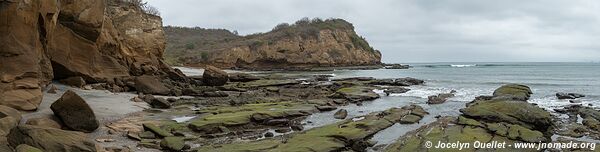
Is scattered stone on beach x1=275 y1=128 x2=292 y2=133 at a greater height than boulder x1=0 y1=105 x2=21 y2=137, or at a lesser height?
lesser

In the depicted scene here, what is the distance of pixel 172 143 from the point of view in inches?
560

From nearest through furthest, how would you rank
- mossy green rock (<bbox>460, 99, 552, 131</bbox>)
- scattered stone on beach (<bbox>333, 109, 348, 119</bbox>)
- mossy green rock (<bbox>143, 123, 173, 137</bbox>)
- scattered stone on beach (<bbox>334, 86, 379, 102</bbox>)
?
mossy green rock (<bbox>143, 123, 173, 137</bbox>) → mossy green rock (<bbox>460, 99, 552, 131</bbox>) → scattered stone on beach (<bbox>333, 109, 348, 119</bbox>) → scattered stone on beach (<bbox>334, 86, 379, 102</bbox>)

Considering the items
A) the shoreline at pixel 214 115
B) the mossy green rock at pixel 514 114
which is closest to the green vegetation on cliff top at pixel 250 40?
the shoreline at pixel 214 115

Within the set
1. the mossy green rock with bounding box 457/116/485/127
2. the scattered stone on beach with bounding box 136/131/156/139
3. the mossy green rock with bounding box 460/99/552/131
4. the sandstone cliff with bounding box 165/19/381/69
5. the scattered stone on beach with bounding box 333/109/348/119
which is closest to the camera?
the scattered stone on beach with bounding box 136/131/156/139

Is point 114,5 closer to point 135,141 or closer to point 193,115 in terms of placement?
point 193,115

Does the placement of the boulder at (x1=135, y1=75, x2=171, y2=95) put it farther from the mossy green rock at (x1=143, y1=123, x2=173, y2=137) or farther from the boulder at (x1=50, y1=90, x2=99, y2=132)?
the boulder at (x1=50, y1=90, x2=99, y2=132)

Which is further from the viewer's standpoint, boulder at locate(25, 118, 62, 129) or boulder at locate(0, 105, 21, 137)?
boulder at locate(25, 118, 62, 129)

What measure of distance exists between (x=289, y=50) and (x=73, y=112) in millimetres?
85834

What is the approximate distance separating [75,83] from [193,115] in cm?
1013

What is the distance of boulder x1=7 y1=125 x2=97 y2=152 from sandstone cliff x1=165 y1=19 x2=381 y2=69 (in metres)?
84.3

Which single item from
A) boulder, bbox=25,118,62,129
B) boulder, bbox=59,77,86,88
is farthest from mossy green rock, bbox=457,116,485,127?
boulder, bbox=59,77,86,88

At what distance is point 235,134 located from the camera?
17.0m

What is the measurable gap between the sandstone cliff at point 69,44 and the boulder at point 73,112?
2.09 meters

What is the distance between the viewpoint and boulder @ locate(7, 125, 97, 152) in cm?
1053
